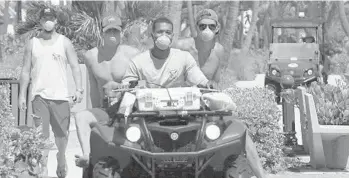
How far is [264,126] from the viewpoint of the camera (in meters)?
9.27

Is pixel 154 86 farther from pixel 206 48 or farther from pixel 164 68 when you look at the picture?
pixel 206 48

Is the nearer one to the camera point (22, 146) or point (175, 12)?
point (22, 146)

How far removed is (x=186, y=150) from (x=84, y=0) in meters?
14.6

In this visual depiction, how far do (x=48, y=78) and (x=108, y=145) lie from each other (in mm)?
2398

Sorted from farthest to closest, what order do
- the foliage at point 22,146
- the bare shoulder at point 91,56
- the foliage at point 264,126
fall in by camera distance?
the foliage at point 264,126, the bare shoulder at point 91,56, the foliage at point 22,146

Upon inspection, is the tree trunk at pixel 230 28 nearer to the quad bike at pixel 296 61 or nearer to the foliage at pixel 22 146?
the quad bike at pixel 296 61

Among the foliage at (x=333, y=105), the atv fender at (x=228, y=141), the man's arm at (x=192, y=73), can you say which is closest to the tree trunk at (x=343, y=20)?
the foliage at (x=333, y=105)

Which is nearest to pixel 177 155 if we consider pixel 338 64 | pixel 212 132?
pixel 212 132

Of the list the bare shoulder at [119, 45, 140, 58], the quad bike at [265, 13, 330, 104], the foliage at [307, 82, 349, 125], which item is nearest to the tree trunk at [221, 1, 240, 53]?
the quad bike at [265, 13, 330, 104]

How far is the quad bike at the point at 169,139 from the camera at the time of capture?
575cm

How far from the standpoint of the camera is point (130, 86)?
6344 mm

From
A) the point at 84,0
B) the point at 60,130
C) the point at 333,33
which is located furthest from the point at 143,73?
the point at 333,33

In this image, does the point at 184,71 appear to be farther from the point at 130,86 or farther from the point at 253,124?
the point at 253,124

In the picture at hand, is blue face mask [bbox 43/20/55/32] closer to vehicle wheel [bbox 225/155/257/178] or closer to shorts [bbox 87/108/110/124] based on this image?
shorts [bbox 87/108/110/124]
